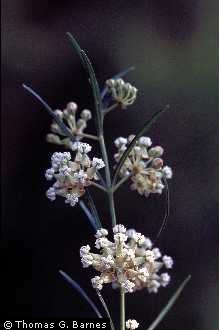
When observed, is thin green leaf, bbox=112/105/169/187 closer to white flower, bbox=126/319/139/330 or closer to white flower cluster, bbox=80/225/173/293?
white flower cluster, bbox=80/225/173/293

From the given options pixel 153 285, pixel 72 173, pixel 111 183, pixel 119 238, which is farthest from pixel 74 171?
pixel 153 285

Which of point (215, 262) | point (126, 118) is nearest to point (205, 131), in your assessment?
point (126, 118)

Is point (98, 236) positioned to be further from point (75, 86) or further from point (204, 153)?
point (75, 86)

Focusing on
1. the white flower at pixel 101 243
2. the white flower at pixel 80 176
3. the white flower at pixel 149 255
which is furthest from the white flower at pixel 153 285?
the white flower at pixel 80 176

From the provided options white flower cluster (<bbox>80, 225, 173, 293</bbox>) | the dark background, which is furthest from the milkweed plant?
the dark background

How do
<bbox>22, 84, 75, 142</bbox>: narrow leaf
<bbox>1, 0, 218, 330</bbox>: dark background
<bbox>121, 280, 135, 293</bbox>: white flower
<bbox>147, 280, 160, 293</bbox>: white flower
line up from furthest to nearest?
<bbox>1, 0, 218, 330</bbox>: dark background < <bbox>147, 280, 160, 293</bbox>: white flower < <bbox>22, 84, 75, 142</bbox>: narrow leaf < <bbox>121, 280, 135, 293</bbox>: white flower

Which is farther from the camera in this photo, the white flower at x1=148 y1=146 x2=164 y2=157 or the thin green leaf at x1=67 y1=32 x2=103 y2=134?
the white flower at x1=148 y1=146 x2=164 y2=157
